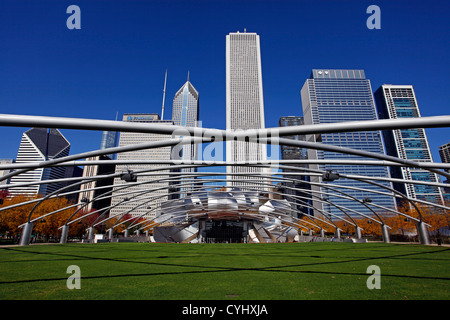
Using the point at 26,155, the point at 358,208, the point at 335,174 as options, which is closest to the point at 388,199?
the point at 358,208

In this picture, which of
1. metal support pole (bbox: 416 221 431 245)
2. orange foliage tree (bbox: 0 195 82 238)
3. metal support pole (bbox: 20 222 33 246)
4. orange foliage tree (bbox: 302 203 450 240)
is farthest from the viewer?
orange foliage tree (bbox: 302 203 450 240)

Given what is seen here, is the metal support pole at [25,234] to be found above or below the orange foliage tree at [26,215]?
below

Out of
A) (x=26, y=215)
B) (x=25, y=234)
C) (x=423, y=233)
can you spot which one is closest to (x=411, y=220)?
(x=423, y=233)

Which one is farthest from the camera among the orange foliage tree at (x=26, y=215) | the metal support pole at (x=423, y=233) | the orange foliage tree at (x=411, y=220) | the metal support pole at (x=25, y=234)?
the orange foliage tree at (x=411, y=220)

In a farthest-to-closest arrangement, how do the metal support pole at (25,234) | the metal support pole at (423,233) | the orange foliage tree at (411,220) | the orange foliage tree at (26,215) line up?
the orange foliage tree at (411,220), the orange foliage tree at (26,215), the metal support pole at (423,233), the metal support pole at (25,234)

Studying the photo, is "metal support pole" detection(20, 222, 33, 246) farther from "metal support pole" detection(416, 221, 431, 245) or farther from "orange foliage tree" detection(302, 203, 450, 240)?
"metal support pole" detection(416, 221, 431, 245)

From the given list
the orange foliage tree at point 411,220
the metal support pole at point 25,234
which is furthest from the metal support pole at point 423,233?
the metal support pole at point 25,234

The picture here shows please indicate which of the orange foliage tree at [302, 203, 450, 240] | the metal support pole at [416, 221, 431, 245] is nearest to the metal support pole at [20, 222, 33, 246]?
the orange foliage tree at [302, 203, 450, 240]

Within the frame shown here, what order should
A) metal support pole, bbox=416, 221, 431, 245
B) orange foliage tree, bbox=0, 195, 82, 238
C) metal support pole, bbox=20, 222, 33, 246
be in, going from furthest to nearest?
1. orange foliage tree, bbox=0, 195, 82, 238
2. metal support pole, bbox=416, 221, 431, 245
3. metal support pole, bbox=20, 222, 33, 246

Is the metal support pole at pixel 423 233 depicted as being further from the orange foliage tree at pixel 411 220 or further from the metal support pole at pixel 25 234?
the metal support pole at pixel 25 234

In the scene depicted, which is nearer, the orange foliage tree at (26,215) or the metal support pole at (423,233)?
the metal support pole at (423,233)

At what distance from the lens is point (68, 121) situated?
6605 millimetres

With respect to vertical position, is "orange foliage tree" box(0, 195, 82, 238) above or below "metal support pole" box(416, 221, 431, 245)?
above
